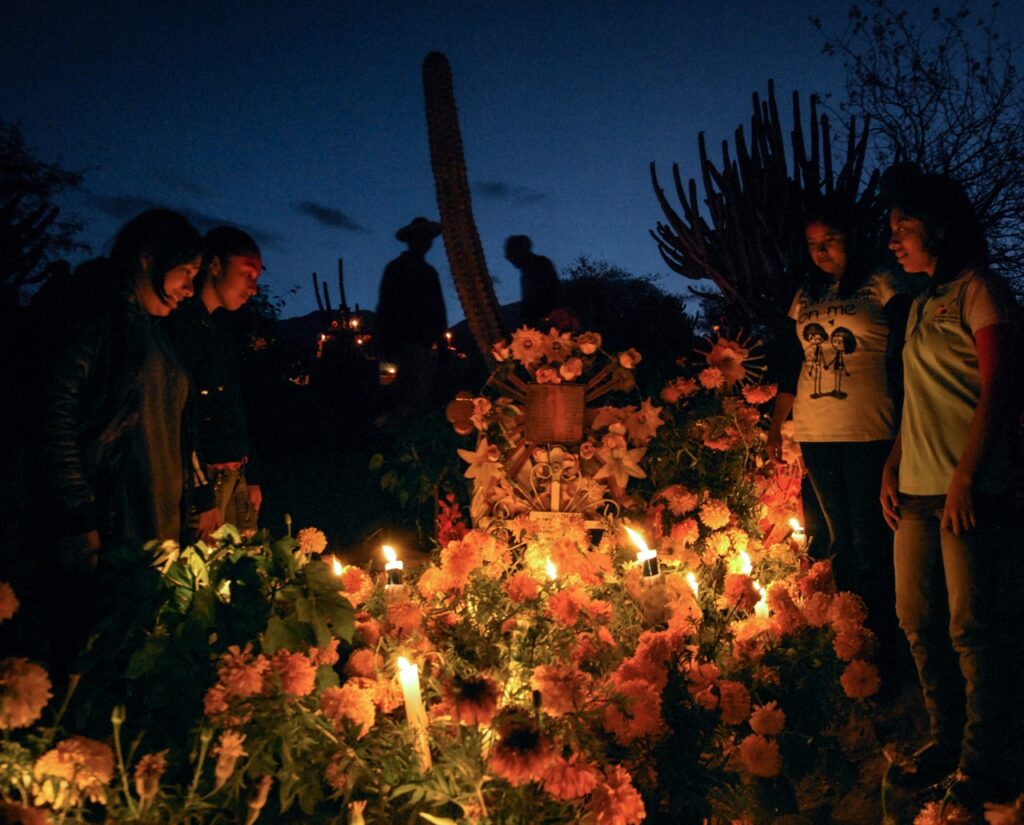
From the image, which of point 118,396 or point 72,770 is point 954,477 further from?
point 118,396

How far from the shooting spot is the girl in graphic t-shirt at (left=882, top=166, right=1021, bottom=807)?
194cm

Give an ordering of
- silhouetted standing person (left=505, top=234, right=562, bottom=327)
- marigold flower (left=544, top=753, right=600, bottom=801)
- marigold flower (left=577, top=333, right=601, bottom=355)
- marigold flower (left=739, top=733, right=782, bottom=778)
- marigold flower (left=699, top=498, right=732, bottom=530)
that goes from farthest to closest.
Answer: silhouetted standing person (left=505, top=234, right=562, bottom=327), marigold flower (left=577, top=333, right=601, bottom=355), marigold flower (left=699, top=498, right=732, bottom=530), marigold flower (left=739, top=733, right=782, bottom=778), marigold flower (left=544, top=753, right=600, bottom=801)

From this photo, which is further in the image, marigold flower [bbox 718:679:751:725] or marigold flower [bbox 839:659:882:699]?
marigold flower [bbox 839:659:882:699]

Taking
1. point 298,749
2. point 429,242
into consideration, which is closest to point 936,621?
point 298,749

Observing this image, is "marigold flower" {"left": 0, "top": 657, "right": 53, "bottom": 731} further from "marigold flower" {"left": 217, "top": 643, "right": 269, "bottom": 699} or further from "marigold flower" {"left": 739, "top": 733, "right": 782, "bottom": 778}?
"marigold flower" {"left": 739, "top": 733, "right": 782, "bottom": 778}

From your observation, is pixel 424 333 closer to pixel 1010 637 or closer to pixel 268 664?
pixel 1010 637

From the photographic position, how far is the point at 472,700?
1.40 meters

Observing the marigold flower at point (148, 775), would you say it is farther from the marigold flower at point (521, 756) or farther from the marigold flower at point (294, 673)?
the marigold flower at point (521, 756)

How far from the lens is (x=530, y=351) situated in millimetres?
3479

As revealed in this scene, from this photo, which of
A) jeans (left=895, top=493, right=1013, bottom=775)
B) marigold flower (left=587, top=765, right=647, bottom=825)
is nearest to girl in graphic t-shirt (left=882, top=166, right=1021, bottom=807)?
jeans (left=895, top=493, right=1013, bottom=775)

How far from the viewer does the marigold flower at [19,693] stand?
4.07 feet

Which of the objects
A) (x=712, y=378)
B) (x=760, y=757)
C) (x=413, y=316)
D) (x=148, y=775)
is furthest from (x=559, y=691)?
(x=413, y=316)

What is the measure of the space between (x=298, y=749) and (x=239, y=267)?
1.63 metres

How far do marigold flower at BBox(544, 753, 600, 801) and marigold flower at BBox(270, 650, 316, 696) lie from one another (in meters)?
0.53
